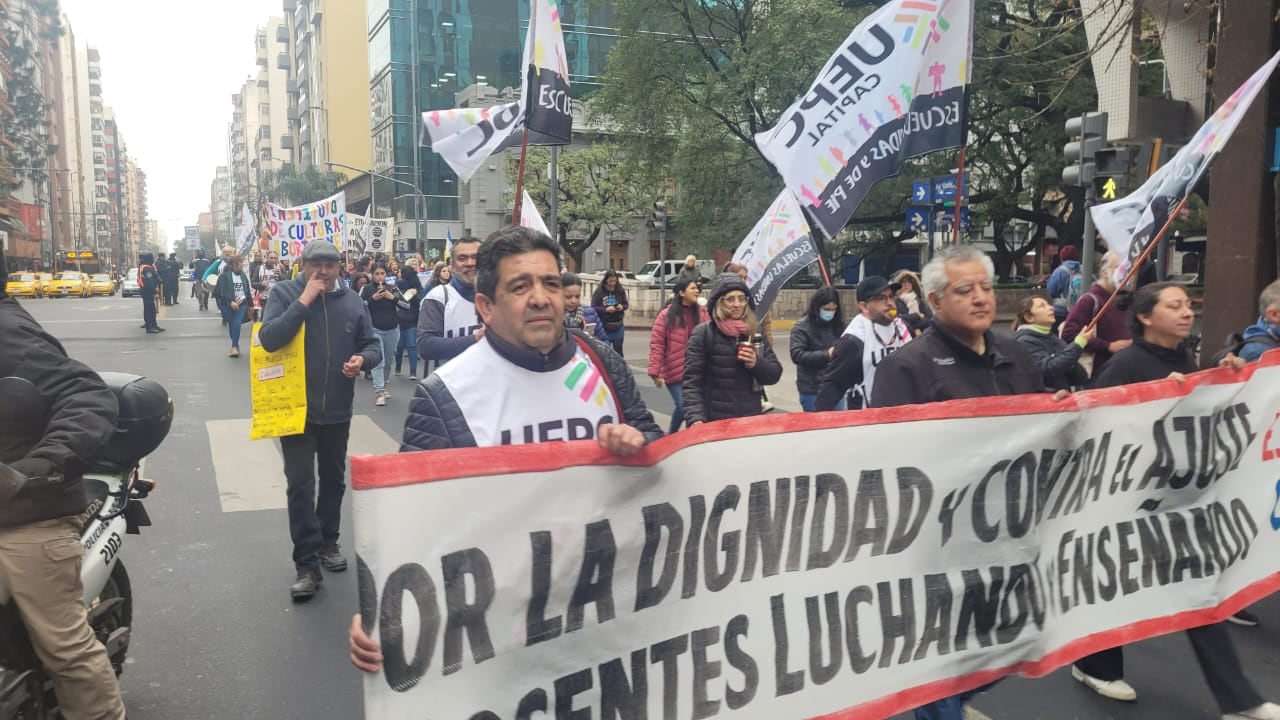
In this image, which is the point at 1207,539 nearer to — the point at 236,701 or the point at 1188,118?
the point at 236,701

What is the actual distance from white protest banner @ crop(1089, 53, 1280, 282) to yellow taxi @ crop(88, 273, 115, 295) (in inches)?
2404

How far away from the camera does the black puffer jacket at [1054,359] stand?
5586mm

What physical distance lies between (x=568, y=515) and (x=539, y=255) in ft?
2.31

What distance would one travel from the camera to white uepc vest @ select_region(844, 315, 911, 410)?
6.96 m

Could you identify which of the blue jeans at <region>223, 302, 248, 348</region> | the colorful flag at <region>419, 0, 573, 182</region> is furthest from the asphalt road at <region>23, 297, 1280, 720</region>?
the blue jeans at <region>223, 302, 248, 348</region>

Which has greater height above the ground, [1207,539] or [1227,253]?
[1227,253]

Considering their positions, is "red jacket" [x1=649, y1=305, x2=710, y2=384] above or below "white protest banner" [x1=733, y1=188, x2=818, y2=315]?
below

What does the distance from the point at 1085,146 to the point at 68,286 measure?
178 ft

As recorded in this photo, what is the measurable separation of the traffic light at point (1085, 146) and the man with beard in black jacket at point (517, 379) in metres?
10.1

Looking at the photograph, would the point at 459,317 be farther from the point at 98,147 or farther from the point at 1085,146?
the point at 98,147

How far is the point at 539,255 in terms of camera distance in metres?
2.66

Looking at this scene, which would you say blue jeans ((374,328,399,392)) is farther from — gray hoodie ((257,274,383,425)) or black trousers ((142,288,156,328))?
black trousers ((142,288,156,328))

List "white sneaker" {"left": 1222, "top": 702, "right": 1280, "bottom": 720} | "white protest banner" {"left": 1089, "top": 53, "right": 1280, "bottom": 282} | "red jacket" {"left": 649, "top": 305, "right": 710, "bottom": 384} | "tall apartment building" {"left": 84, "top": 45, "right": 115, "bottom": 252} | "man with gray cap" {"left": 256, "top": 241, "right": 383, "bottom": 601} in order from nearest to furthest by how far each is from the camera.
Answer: "white sneaker" {"left": 1222, "top": 702, "right": 1280, "bottom": 720}
"white protest banner" {"left": 1089, "top": 53, "right": 1280, "bottom": 282}
"man with gray cap" {"left": 256, "top": 241, "right": 383, "bottom": 601}
"red jacket" {"left": 649, "top": 305, "right": 710, "bottom": 384}
"tall apartment building" {"left": 84, "top": 45, "right": 115, "bottom": 252}

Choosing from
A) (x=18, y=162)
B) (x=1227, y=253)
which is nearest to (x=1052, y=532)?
(x=1227, y=253)
